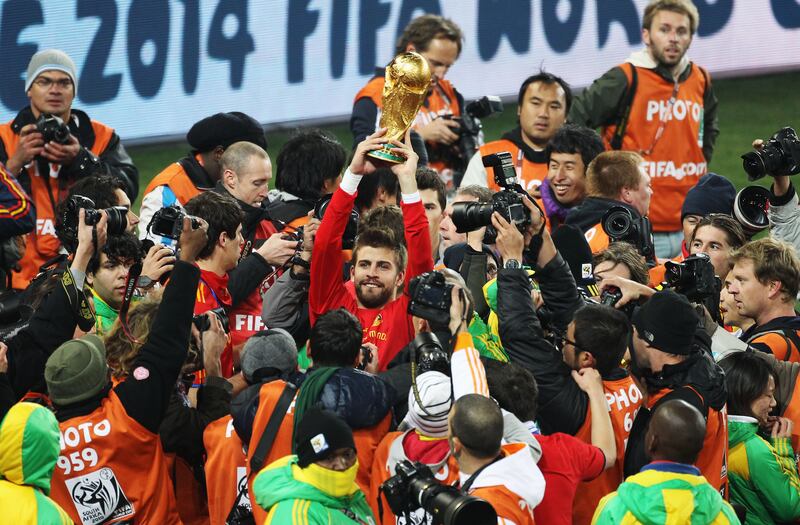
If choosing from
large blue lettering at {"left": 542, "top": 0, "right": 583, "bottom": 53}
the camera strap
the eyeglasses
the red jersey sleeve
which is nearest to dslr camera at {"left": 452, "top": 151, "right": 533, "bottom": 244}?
the red jersey sleeve

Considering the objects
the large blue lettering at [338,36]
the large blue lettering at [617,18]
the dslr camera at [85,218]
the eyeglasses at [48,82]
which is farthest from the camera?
the large blue lettering at [617,18]

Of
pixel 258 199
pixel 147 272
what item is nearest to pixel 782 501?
pixel 147 272

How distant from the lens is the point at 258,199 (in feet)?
24.3

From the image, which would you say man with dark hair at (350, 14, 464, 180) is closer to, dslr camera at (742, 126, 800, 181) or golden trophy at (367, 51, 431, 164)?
golden trophy at (367, 51, 431, 164)

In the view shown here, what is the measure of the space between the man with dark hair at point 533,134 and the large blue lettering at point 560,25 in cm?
457

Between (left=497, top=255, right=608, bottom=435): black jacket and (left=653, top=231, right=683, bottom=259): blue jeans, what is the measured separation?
432 cm

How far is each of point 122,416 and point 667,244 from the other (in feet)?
17.8

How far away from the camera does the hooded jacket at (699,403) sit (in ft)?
17.1

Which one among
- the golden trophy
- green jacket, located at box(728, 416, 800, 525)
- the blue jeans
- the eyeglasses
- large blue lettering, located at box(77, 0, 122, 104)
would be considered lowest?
the blue jeans

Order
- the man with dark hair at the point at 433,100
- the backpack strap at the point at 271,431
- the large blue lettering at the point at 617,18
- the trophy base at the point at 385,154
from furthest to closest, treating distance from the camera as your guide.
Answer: the large blue lettering at the point at 617,18, the man with dark hair at the point at 433,100, the trophy base at the point at 385,154, the backpack strap at the point at 271,431

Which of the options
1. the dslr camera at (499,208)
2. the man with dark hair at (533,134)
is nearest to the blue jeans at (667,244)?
the man with dark hair at (533,134)

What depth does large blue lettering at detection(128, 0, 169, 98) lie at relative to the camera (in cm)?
1180

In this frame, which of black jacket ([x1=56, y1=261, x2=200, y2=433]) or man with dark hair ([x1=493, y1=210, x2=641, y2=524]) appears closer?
black jacket ([x1=56, y1=261, x2=200, y2=433])

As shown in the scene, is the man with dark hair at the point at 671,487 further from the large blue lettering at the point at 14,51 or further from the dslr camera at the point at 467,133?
the large blue lettering at the point at 14,51
